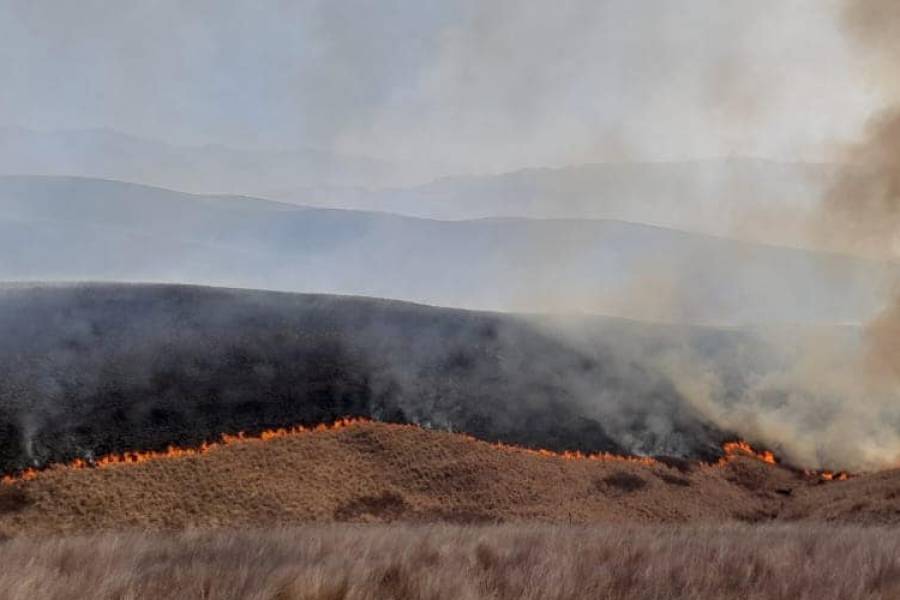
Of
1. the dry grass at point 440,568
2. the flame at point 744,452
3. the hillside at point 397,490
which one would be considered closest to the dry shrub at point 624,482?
the hillside at point 397,490

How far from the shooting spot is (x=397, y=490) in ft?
67.8

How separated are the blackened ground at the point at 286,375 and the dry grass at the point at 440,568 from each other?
13005mm

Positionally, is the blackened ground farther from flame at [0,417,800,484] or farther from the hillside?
the hillside

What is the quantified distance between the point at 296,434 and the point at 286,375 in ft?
10.6

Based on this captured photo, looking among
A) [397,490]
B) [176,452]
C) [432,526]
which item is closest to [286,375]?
[176,452]

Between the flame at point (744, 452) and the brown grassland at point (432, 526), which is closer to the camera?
the brown grassland at point (432, 526)

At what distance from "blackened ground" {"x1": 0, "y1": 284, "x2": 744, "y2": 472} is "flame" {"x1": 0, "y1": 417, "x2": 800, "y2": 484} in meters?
0.33

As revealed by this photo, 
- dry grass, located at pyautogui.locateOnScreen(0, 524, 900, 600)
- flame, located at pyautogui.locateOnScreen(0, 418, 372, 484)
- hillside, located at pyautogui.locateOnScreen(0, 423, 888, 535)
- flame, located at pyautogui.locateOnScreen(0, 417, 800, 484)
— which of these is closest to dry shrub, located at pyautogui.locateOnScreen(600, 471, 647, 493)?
hillside, located at pyautogui.locateOnScreen(0, 423, 888, 535)

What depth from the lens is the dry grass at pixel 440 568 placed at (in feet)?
16.9

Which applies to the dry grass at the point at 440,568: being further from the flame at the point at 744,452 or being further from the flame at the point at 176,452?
the flame at the point at 744,452

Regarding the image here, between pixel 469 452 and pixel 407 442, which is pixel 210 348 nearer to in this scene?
pixel 407 442

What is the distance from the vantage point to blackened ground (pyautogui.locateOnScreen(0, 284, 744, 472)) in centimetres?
2091

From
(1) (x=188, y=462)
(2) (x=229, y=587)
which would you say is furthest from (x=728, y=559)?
(1) (x=188, y=462)

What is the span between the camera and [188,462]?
19.5 meters
